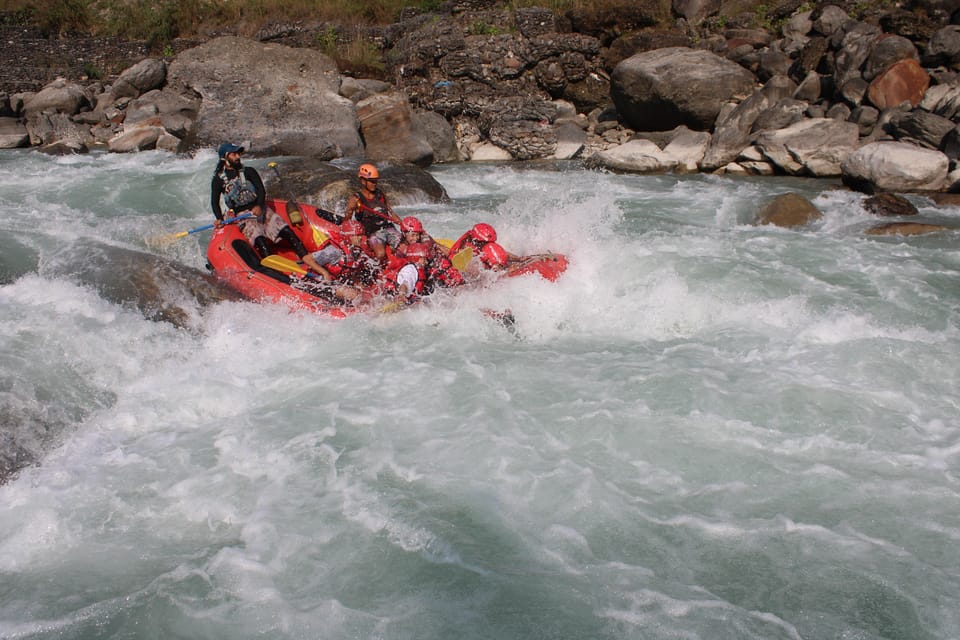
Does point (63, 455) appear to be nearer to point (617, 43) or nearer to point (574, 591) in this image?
point (574, 591)

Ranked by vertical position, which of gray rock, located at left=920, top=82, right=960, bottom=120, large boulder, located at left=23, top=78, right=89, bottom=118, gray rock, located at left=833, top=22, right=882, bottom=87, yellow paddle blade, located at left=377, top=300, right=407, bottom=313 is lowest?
large boulder, located at left=23, top=78, right=89, bottom=118

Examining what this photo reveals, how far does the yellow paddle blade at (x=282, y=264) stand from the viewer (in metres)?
6.67

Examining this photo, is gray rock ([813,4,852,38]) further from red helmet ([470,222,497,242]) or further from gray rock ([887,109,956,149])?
red helmet ([470,222,497,242])

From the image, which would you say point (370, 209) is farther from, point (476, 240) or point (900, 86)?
point (900, 86)

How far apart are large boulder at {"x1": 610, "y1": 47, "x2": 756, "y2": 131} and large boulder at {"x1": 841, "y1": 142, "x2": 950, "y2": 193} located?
3.96 meters

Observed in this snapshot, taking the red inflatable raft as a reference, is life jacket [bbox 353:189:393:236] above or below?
above

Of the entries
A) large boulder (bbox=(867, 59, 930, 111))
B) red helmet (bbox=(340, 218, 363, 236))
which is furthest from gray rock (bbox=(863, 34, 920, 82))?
red helmet (bbox=(340, 218, 363, 236))

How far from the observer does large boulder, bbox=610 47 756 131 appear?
1348 cm

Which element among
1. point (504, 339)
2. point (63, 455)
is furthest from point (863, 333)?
point (63, 455)

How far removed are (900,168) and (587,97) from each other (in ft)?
25.8

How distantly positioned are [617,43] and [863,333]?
12.2 m

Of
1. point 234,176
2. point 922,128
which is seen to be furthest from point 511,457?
point 922,128

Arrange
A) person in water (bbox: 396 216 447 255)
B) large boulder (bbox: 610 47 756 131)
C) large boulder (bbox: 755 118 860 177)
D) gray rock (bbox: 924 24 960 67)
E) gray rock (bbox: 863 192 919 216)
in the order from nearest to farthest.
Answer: person in water (bbox: 396 216 447 255) < gray rock (bbox: 863 192 919 216) < large boulder (bbox: 755 118 860 177) < gray rock (bbox: 924 24 960 67) < large boulder (bbox: 610 47 756 131)

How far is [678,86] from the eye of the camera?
13500 mm
